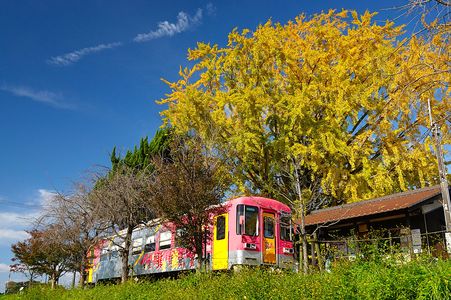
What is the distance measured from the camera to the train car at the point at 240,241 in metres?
13.7

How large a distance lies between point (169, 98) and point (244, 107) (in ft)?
17.9

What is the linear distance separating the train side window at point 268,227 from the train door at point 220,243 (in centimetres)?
160

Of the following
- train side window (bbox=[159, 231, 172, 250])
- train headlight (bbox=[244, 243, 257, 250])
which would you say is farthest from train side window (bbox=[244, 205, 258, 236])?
train side window (bbox=[159, 231, 172, 250])

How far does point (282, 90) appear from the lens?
781 inches

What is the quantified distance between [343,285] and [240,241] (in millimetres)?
8362

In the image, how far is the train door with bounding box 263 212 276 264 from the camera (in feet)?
48.0

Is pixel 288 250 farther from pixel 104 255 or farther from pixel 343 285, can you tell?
pixel 104 255

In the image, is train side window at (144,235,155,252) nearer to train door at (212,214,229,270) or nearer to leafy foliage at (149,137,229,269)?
train door at (212,214,229,270)

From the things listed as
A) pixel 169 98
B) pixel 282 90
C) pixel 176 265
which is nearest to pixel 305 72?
pixel 282 90

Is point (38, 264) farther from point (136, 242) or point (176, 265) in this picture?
point (176, 265)

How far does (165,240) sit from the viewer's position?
55.5ft

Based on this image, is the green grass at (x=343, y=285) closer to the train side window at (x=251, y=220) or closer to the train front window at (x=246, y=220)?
the train front window at (x=246, y=220)

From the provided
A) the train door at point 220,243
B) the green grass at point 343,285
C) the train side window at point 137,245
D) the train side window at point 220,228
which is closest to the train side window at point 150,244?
the train side window at point 137,245

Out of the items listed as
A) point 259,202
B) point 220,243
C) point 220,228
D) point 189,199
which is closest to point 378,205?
point 259,202
